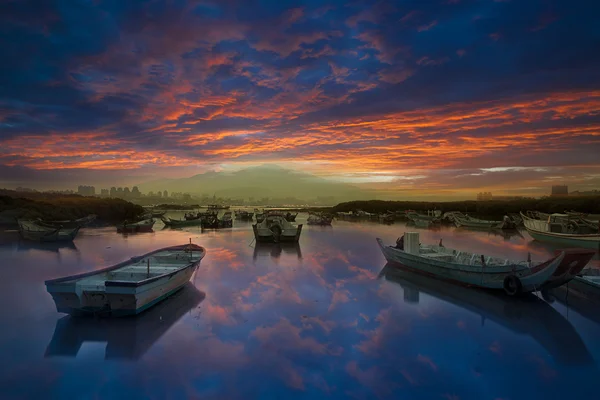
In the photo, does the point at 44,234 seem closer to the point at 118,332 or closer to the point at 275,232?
the point at 275,232

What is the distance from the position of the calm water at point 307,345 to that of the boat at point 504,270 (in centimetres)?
46

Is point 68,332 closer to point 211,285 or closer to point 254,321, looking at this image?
point 254,321

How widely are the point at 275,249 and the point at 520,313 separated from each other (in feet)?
51.9

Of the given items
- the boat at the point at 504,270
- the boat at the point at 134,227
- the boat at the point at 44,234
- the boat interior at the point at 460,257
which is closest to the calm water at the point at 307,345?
the boat at the point at 504,270

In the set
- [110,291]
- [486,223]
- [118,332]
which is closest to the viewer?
[118,332]

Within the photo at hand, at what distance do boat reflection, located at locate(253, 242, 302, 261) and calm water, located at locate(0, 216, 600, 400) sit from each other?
794 cm

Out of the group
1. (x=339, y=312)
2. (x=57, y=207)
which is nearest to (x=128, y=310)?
(x=339, y=312)

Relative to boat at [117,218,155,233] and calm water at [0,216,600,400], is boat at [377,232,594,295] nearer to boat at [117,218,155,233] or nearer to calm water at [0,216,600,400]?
calm water at [0,216,600,400]

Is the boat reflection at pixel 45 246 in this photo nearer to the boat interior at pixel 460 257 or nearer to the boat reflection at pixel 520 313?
the boat reflection at pixel 520 313

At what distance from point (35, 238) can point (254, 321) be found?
2549 centimetres

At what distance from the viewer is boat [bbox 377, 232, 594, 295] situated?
1118 centimetres

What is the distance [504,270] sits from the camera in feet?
40.1

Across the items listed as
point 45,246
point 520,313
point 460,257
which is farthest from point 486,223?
point 45,246

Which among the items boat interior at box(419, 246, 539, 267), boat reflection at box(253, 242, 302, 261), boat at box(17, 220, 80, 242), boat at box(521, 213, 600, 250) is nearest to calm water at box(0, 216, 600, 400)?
boat interior at box(419, 246, 539, 267)
